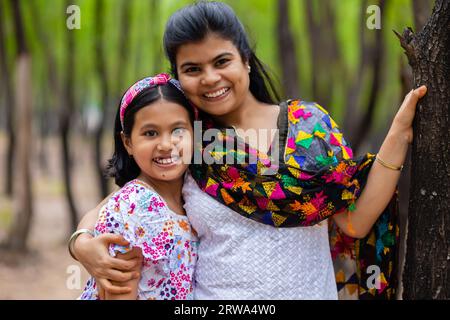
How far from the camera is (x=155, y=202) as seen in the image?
2600 mm

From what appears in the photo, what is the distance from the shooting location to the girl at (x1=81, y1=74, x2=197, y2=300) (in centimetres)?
253

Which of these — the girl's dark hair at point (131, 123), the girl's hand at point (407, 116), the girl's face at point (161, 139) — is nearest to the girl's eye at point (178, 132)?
the girl's face at point (161, 139)

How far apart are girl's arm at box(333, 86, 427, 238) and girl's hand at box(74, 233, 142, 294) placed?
1.01 metres

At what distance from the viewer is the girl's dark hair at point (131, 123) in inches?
104

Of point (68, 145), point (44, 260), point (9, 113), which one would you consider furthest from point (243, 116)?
point (9, 113)

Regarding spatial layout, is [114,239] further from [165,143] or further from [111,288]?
[165,143]

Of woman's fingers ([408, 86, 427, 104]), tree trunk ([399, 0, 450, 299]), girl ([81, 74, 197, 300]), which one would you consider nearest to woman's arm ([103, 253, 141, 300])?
girl ([81, 74, 197, 300])

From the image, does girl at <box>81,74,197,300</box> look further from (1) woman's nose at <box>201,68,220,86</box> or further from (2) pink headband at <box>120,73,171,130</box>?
(1) woman's nose at <box>201,68,220,86</box>

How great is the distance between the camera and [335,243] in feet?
10.0

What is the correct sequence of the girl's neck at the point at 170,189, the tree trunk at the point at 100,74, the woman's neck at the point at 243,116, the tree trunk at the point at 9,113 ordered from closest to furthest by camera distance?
the girl's neck at the point at 170,189
the woman's neck at the point at 243,116
the tree trunk at the point at 100,74
the tree trunk at the point at 9,113

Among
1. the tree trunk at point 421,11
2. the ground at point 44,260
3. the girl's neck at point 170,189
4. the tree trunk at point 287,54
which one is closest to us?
the girl's neck at point 170,189

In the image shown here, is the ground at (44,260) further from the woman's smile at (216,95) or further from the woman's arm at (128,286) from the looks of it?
the woman's smile at (216,95)
